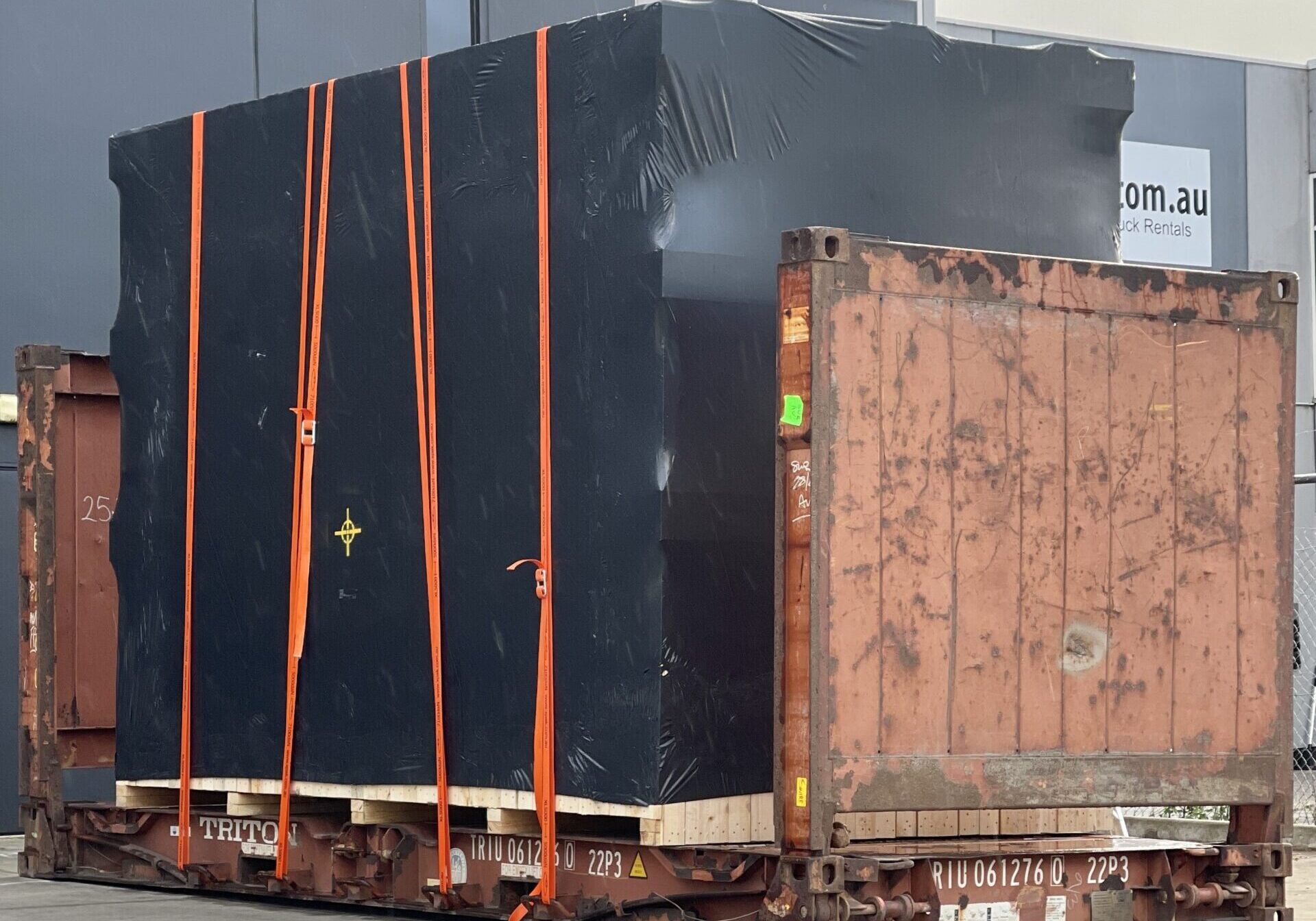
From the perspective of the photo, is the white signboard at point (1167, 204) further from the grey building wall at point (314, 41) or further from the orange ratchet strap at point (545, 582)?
the orange ratchet strap at point (545, 582)

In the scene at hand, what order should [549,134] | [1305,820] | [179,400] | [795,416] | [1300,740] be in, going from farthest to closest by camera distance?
[1300,740] → [1305,820] → [179,400] → [549,134] → [795,416]

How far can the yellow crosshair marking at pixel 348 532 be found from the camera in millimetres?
8117

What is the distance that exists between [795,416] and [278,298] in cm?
283

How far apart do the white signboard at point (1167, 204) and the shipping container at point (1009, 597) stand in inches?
548

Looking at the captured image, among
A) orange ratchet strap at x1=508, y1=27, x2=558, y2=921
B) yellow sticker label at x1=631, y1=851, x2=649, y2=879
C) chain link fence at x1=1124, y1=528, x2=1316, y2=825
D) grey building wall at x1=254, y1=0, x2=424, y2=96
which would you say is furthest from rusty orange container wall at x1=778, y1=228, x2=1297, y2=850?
grey building wall at x1=254, y1=0, x2=424, y2=96

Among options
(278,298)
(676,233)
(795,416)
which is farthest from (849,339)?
(278,298)

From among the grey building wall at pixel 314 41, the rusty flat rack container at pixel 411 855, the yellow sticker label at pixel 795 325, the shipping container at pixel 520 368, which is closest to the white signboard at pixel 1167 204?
the grey building wall at pixel 314 41

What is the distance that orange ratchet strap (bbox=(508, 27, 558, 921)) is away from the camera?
23.8 ft

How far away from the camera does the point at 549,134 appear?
7.45 meters

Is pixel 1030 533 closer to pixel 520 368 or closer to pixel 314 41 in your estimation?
pixel 520 368

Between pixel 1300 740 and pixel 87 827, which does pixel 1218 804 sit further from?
pixel 1300 740

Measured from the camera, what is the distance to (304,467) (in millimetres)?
8312

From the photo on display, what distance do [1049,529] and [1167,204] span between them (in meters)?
15.1

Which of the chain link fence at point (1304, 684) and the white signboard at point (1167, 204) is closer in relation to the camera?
the chain link fence at point (1304, 684)
